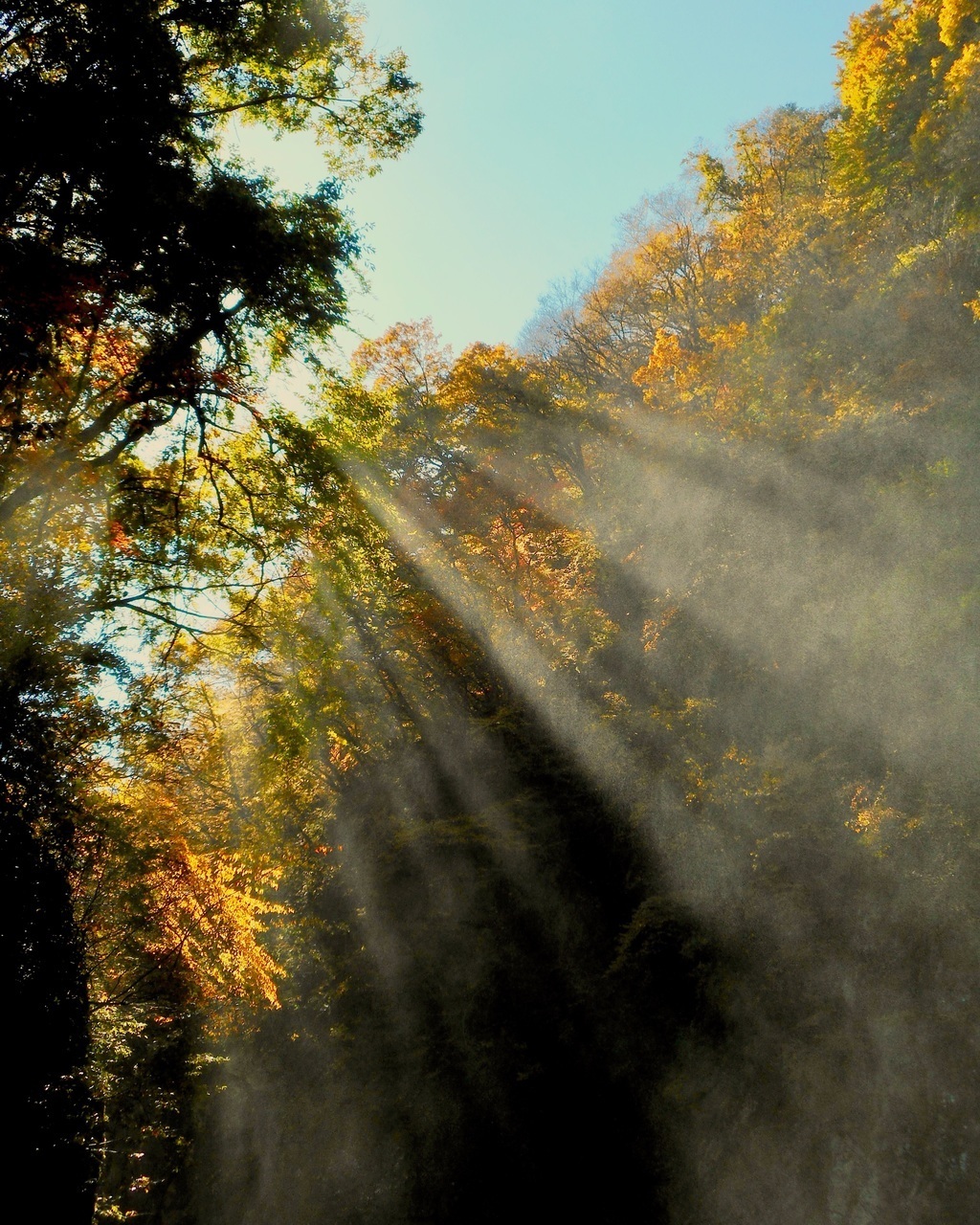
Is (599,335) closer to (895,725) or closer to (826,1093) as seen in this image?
(895,725)

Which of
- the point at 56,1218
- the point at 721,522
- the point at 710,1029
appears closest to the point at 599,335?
the point at 721,522

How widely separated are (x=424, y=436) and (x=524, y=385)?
9.55 ft

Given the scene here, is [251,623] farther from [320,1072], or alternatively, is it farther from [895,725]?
[320,1072]

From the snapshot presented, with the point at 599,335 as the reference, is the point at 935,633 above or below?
below

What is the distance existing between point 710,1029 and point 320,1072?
7.94m

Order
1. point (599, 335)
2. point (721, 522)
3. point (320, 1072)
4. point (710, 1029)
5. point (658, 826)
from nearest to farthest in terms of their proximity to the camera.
A: point (710, 1029)
point (658, 826)
point (721, 522)
point (320, 1072)
point (599, 335)

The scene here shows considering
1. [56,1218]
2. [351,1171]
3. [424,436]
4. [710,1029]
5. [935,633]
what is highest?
[424,436]

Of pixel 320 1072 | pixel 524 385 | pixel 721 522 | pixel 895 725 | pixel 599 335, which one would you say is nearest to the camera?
pixel 895 725

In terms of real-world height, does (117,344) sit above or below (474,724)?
above

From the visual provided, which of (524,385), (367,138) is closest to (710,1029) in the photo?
(367,138)

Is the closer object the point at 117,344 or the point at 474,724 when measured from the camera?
the point at 117,344

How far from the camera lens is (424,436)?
17.6 meters

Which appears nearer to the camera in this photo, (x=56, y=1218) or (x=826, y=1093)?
(x=56, y=1218)

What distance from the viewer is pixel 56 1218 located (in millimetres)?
5551
